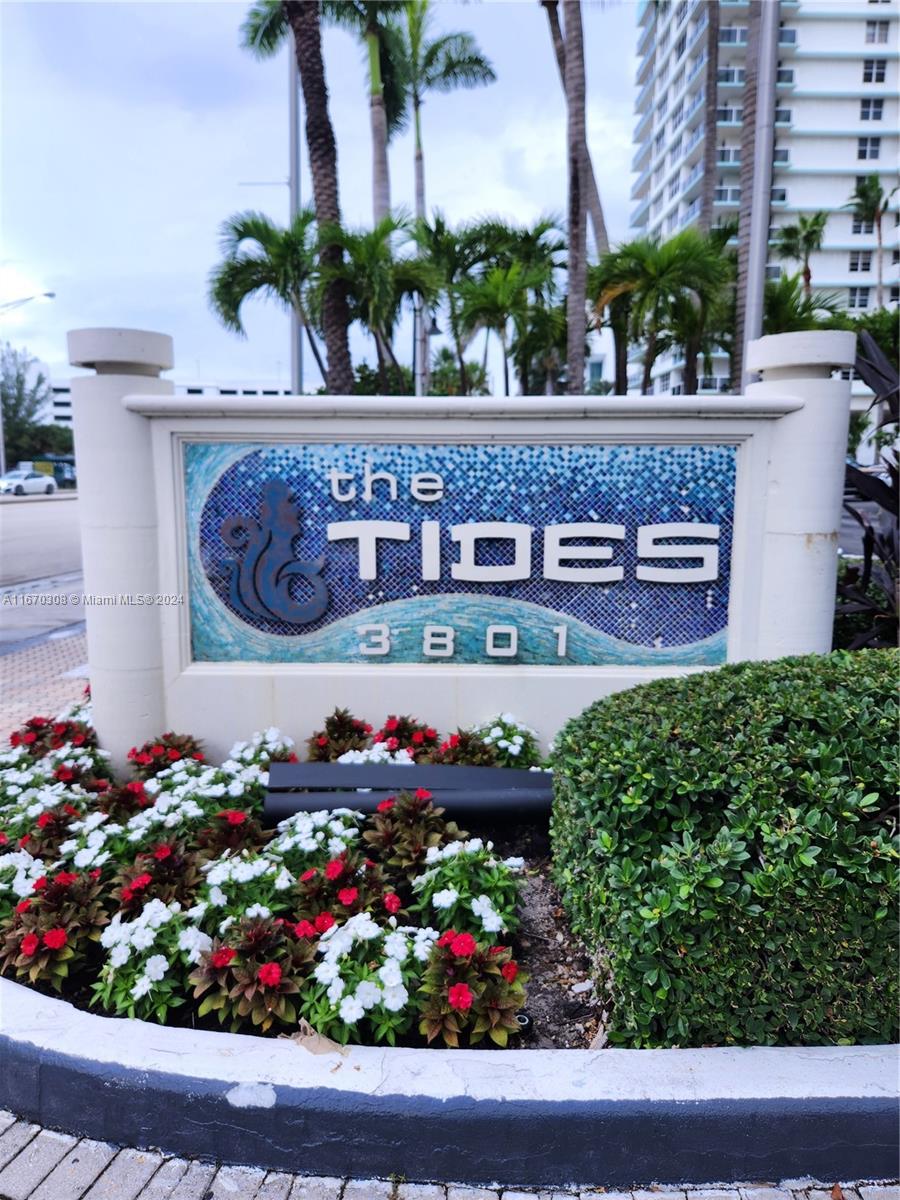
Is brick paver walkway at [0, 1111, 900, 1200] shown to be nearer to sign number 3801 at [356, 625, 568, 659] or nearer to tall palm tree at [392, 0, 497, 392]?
sign number 3801 at [356, 625, 568, 659]

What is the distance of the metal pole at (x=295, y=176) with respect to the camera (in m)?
16.5

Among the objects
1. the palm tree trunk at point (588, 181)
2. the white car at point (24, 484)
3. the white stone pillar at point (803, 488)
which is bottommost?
the white stone pillar at point (803, 488)

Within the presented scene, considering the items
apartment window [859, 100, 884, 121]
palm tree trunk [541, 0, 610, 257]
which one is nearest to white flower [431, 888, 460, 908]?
palm tree trunk [541, 0, 610, 257]

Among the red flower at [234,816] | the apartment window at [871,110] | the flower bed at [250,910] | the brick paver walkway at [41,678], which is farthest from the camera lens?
the apartment window at [871,110]

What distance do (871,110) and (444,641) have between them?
65434mm

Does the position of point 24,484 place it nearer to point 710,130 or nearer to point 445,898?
point 710,130

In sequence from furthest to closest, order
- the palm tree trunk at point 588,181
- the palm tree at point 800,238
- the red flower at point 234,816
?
the palm tree at point 800,238, the palm tree trunk at point 588,181, the red flower at point 234,816

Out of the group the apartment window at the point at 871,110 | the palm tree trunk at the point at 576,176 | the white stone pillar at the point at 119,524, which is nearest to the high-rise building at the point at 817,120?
the apartment window at the point at 871,110

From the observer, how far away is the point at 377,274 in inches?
486

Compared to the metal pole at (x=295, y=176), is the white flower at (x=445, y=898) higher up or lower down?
lower down

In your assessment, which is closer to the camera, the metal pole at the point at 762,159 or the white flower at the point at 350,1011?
the white flower at the point at 350,1011

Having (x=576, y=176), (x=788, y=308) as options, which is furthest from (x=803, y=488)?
(x=576, y=176)

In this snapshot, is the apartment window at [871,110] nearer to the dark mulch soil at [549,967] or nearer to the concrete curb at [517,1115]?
the dark mulch soil at [549,967]

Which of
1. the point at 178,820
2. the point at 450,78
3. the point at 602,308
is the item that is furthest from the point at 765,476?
the point at 450,78
